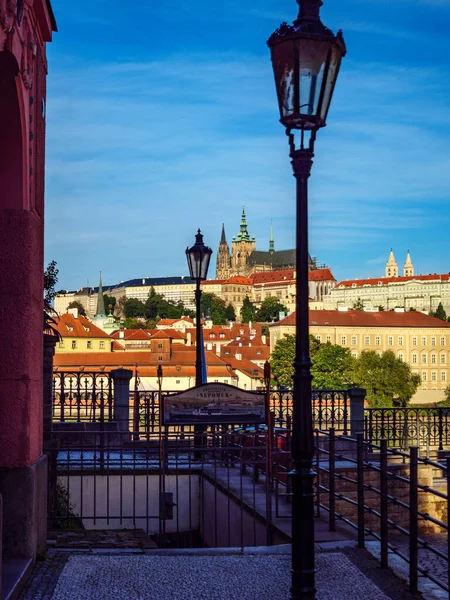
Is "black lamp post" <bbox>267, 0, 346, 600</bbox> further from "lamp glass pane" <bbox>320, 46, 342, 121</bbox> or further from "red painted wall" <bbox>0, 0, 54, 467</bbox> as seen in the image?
"red painted wall" <bbox>0, 0, 54, 467</bbox>

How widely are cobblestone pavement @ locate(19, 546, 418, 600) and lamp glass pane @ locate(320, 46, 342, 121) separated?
11.1 ft

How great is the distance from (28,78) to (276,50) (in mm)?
2276

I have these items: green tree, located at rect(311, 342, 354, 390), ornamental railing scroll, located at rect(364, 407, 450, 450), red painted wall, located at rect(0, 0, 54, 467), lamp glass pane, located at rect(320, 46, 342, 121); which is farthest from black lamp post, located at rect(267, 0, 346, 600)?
green tree, located at rect(311, 342, 354, 390)

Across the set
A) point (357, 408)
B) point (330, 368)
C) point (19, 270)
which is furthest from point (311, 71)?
point (330, 368)

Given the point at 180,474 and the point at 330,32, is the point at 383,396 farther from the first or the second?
the point at 330,32

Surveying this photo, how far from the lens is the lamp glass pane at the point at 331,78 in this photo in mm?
6498

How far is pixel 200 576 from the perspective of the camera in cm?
775

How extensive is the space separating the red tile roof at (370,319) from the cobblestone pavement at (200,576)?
13010 centimetres

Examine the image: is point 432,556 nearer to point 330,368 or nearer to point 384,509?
point 384,509

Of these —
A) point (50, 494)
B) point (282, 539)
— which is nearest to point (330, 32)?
point (282, 539)

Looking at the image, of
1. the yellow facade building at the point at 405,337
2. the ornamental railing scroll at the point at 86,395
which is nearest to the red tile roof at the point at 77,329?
the yellow facade building at the point at 405,337

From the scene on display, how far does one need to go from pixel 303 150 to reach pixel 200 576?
11.0 ft

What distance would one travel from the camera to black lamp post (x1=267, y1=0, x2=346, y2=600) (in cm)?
631

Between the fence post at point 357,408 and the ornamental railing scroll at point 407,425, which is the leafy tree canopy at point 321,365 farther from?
the fence post at point 357,408
